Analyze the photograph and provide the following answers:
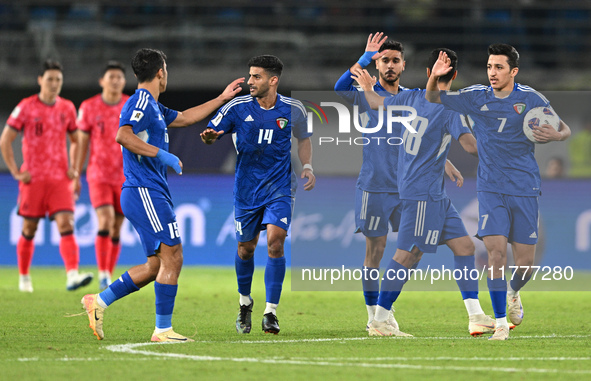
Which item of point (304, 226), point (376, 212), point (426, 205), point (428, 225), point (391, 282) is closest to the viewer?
point (391, 282)

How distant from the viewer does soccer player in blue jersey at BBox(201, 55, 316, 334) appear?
799 centimetres

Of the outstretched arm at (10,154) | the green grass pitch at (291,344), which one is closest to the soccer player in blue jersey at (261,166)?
Answer: the green grass pitch at (291,344)

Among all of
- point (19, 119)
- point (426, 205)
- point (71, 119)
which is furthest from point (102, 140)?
point (426, 205)

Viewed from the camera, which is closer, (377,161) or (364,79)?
(364,79)

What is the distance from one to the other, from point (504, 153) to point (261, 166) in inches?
81.2

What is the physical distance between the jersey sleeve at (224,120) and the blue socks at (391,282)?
1820mm

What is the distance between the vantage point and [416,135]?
26.5 feet

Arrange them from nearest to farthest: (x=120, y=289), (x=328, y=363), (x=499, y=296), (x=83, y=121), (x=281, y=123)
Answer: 1. (x=328, y=363)
2. (x=120, y=289)
3. (x=499, y=296)
4. (x=281, y=123)
5. (x=83, y=121)

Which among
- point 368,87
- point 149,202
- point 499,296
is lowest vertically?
point 499,296

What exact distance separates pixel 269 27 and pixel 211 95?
2.27 metres

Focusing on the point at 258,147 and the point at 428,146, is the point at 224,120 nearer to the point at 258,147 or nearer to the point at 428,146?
the point at 258,147

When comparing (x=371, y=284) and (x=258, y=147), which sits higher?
(x=258, y=147)

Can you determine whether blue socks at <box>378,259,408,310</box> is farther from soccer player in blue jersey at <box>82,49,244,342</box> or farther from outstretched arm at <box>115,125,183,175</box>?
outstretched arm at <box>115,125,183,175</box>

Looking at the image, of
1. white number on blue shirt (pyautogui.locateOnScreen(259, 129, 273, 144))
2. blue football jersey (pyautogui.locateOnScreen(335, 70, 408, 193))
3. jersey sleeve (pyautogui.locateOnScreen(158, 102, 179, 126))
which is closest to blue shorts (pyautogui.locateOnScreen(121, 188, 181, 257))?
jersey sleeve (pyautogui.locateOnScreen(158, 102, 179, 126))
